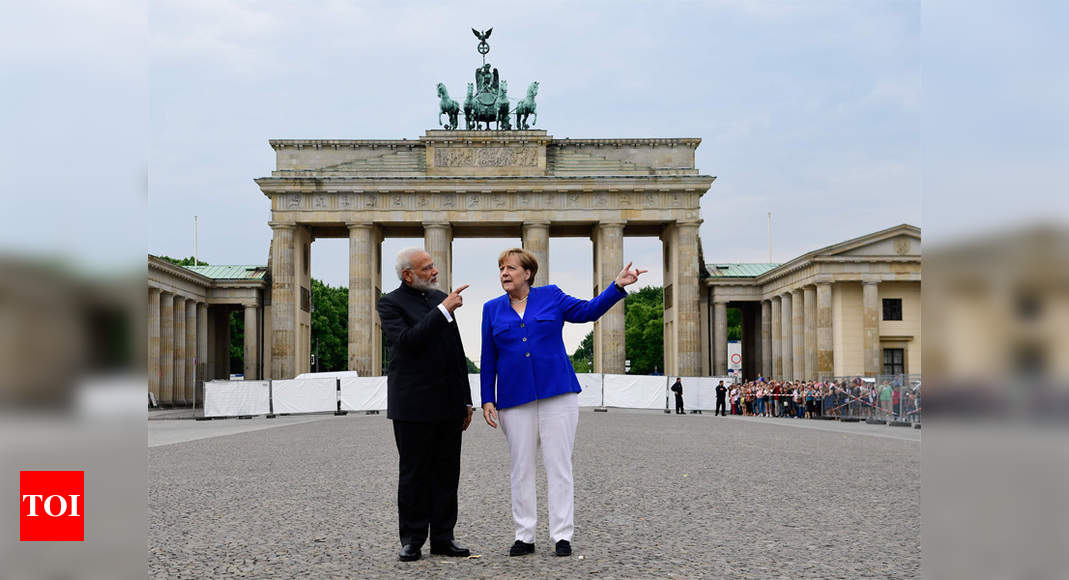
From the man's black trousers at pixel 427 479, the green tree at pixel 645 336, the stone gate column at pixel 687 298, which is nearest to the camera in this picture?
the man's black trousers at pixel 427 479

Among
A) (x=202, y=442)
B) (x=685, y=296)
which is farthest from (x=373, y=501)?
(x=685, y=296)

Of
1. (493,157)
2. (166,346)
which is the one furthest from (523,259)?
(493,157)

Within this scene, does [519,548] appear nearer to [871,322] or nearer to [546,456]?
[546,456]

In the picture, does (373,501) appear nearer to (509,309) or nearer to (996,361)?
(509,309)

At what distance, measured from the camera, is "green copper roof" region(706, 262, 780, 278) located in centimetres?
7494

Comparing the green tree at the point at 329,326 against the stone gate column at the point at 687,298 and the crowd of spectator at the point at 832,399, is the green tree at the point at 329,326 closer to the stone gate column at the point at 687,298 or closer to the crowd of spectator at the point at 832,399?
the stone gate column at the point at 687,298

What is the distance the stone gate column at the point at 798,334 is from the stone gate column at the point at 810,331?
1.08m

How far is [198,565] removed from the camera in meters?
7.33

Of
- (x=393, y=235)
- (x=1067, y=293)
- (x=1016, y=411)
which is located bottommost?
(x=1016, y=411)

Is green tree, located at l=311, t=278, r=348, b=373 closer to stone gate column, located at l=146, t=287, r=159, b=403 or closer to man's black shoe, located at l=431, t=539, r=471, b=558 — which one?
stone gate column, located at l=146, t=287, r=159, b=403

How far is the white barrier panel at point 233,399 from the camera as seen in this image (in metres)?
41.6

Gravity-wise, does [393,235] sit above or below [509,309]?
above

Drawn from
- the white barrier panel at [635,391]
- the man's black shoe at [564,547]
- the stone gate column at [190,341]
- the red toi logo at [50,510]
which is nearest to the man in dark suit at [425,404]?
the man's black shoe at [564,547]

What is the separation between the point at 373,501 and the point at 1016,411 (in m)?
10.2
